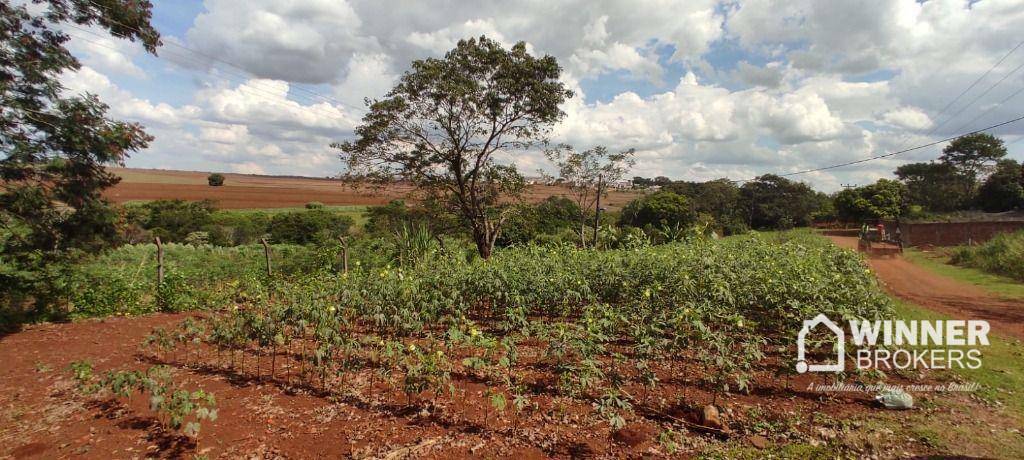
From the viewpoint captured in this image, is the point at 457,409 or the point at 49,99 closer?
the point at 457,409

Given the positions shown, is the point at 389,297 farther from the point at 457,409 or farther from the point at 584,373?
the point at 584,373

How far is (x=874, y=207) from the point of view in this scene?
93.5ft

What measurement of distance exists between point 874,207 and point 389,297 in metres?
33.9

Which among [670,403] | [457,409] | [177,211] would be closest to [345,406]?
[457,409]

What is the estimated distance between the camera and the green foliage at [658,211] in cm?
2561

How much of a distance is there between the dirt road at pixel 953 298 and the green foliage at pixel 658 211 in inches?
490

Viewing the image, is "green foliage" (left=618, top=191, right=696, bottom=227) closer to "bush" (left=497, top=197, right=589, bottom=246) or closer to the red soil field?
the red soil field

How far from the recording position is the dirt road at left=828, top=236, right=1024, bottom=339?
7.35 meters

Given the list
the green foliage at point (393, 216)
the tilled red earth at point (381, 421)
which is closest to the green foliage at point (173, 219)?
the green foliage at point (393, 216)

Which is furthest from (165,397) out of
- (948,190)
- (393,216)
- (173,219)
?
(948,190)

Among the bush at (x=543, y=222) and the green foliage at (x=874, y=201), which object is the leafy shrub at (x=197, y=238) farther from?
the green foliage at (x=874, y=201)

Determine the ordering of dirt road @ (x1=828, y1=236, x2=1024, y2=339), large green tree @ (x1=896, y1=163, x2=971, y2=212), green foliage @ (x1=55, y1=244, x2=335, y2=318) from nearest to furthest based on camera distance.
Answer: dirt road @ (x1=828, y1=236, x2=1024, y2=339)
green foliage @ (x1=55, y1=244, x2=335, y2=318)
large green tree @ (x1=896, y1=163, x2=971, y2=212)

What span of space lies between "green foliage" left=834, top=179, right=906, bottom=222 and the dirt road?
1889 centimetres

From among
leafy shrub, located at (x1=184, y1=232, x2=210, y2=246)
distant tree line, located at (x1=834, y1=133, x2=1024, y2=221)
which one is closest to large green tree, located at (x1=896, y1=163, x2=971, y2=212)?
distant tree line, located at (x1=834, y1=133, x2=1024, y2=221)
